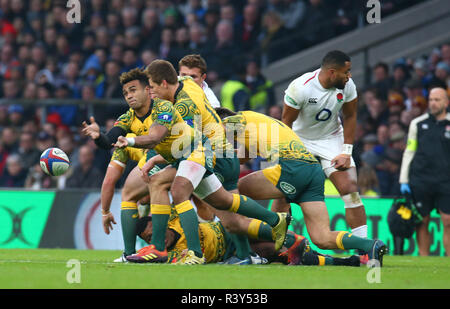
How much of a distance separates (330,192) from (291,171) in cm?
455

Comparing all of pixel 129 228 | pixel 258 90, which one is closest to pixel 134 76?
pixel 129 228

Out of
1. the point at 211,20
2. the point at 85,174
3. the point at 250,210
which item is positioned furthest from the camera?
the point at 211,20

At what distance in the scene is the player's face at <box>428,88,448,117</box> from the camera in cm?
1068

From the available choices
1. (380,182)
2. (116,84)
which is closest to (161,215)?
(380,182)

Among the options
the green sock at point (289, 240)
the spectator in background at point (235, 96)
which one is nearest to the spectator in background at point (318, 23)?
the spectator in background at point (235, 96)

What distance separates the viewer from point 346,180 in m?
8.70

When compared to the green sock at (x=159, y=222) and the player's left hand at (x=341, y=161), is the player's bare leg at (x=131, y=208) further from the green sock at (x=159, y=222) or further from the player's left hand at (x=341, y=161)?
the player's left hand at (x=341, y=161)

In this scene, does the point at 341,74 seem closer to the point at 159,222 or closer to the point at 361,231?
the point at 361,231

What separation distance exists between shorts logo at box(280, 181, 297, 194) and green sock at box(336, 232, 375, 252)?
60cm

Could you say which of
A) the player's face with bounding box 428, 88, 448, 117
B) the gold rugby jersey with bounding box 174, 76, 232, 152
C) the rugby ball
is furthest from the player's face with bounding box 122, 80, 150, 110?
the player's face with bounding box 428, 88, 448, 117

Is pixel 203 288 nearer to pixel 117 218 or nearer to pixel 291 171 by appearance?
pixel 291 171

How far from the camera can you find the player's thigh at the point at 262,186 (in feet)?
26.1

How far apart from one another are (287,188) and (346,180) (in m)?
1.07

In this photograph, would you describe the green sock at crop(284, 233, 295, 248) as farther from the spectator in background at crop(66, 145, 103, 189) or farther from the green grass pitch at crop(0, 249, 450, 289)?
the spectator in background at crop(66, 145, 103, 189)
